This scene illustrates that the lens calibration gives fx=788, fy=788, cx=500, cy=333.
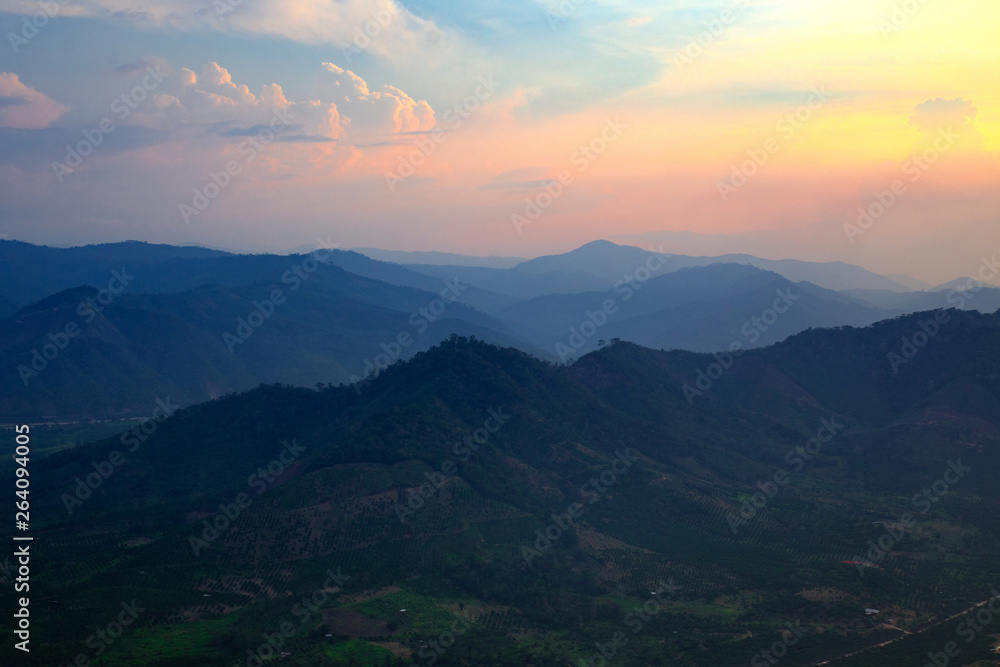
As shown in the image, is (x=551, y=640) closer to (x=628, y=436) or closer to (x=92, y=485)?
(x=628, y=436)

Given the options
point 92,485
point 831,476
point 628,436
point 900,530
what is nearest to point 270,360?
point 92,485
